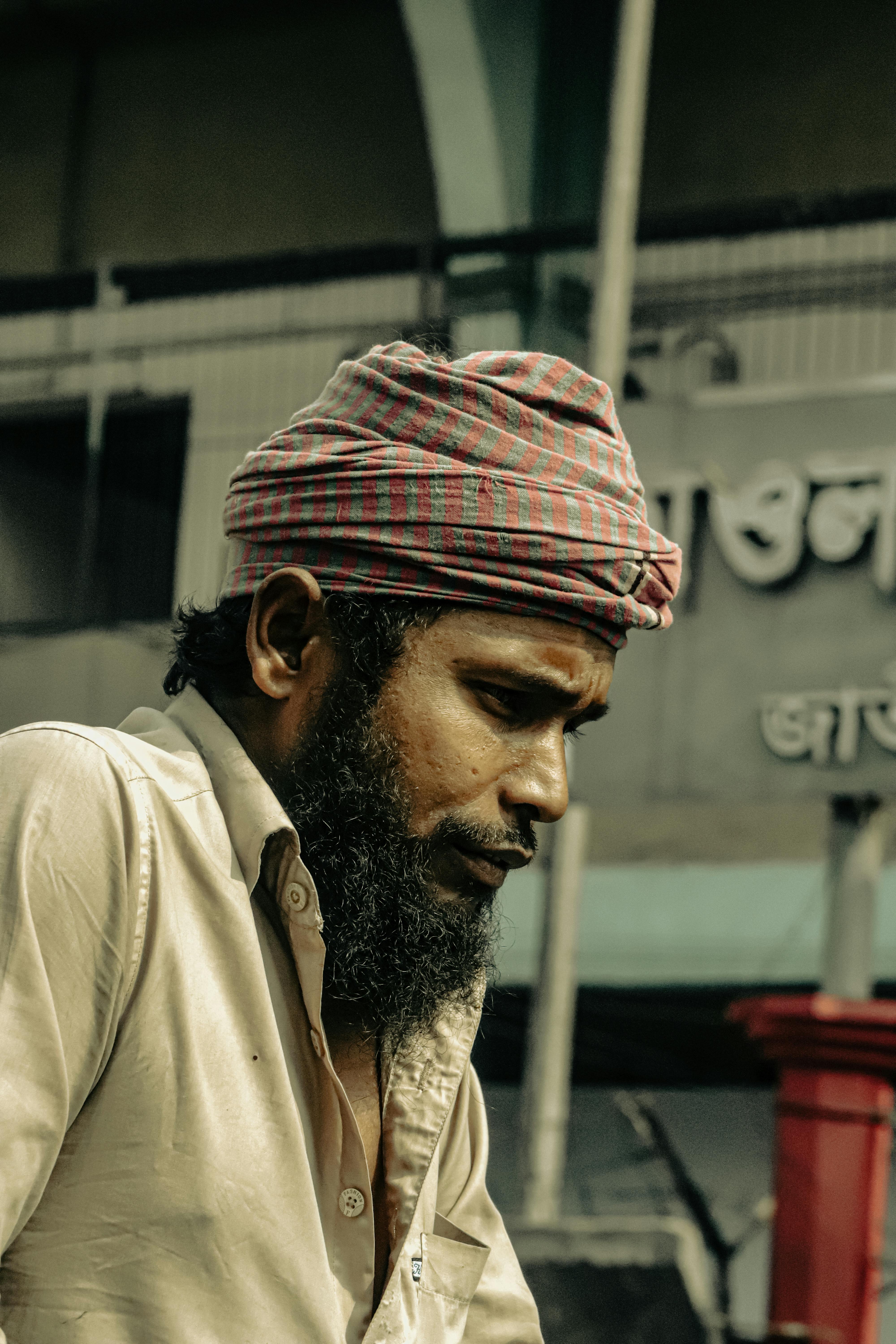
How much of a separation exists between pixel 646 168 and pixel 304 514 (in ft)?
22.0

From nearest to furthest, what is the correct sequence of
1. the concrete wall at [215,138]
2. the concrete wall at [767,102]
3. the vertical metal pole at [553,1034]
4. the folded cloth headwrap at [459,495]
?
the folded cloth headwrap at [459,495], the vertical metal pole at [553,1034], the concrete wall at [767,102], the concrete wall at [215,138]

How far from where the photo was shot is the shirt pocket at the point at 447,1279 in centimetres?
166

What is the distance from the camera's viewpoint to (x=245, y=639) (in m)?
1.75

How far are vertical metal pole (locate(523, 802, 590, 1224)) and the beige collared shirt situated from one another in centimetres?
468

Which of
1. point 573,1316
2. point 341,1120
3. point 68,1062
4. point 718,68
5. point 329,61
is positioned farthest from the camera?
point 329,61

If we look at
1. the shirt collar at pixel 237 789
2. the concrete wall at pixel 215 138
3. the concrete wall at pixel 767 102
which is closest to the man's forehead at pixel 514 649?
the shirt collar at pixel 237 789

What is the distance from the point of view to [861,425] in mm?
6145

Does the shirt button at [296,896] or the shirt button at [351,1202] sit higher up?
the shirt button at [296,896]

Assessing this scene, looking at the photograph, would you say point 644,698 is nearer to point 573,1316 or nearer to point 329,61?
point 573,1316

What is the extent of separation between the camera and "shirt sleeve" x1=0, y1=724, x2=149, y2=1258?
50.1 inches

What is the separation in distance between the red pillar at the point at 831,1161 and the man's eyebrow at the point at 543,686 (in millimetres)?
4305

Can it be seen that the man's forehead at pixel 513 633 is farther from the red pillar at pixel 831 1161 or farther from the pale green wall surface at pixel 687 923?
the pale green wall surface at pixel 687 923

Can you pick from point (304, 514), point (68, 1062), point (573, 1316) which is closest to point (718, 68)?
point (573, 1316)

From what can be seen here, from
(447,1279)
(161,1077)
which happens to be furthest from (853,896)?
(161,1077)
